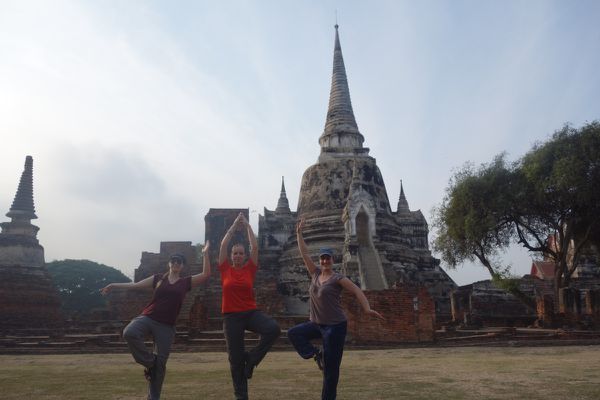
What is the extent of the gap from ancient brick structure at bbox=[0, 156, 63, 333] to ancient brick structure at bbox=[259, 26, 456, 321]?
10.9 metres

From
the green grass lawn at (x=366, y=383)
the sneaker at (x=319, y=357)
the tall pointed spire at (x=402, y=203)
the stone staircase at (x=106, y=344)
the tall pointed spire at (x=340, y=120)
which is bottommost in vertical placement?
the stone staircase at (x=106, y=344)

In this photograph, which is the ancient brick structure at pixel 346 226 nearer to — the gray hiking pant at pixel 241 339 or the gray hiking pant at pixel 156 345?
the gray hiking pant at pixel 241 339

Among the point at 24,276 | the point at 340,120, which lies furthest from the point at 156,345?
the point at 340,120

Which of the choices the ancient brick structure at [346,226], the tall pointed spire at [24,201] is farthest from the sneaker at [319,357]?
the tall pointed spire at [24,201]

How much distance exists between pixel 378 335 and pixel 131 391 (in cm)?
895

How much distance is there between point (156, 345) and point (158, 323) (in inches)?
7.9

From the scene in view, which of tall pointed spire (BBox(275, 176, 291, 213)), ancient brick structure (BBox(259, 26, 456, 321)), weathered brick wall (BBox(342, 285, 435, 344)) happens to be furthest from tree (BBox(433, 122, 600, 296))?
tall pointed spire (BBox(275, 176, 291, 213))

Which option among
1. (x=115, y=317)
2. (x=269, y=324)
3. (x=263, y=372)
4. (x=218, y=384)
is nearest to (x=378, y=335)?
(x=263, y=372)

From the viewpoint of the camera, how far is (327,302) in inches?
187

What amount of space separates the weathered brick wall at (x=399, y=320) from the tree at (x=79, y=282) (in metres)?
35.1

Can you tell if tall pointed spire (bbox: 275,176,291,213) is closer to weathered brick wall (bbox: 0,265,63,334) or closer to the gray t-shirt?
weathered brick wall (bbox: 0,265,63,334)

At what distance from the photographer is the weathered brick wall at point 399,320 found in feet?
44.8

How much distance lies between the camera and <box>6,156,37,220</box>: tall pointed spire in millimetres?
27339

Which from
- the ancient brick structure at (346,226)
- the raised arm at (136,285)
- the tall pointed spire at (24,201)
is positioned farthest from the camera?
the tall pointed spire at (24,201)
